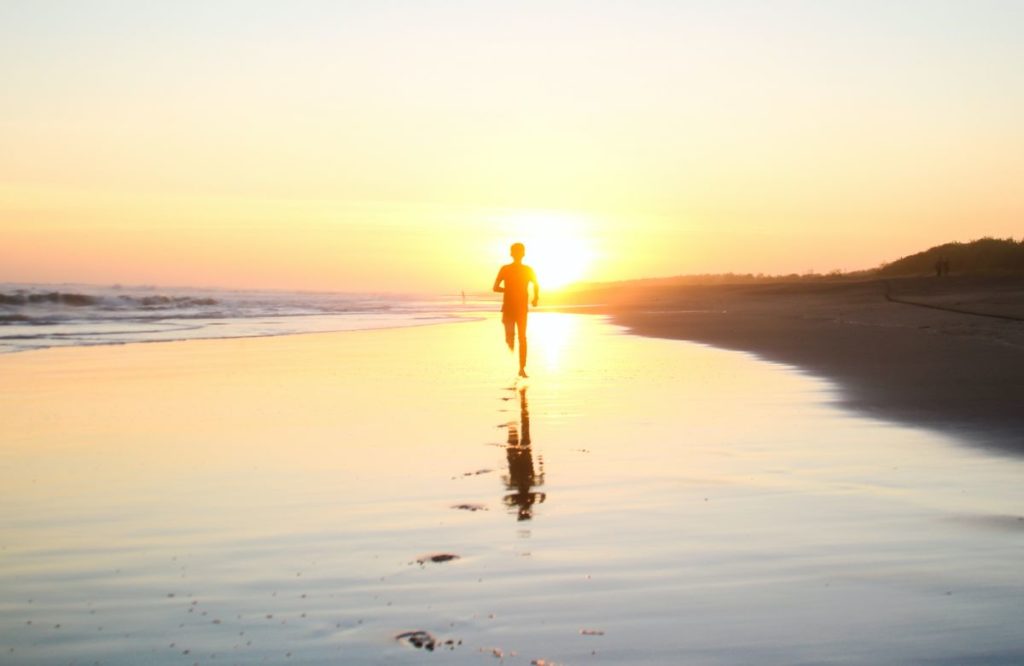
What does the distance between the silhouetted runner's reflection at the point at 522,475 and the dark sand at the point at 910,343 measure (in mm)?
4070

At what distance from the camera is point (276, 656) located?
3885mm

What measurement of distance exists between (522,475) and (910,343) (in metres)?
14.6

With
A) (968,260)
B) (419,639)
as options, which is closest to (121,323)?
(419,639)

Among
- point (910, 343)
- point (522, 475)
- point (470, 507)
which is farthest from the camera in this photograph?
point (910, 343)

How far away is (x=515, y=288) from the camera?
17.3 meters

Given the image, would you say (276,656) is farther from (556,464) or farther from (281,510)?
(556,464)

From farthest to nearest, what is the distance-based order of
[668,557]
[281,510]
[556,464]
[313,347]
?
[313,347] < [556,464] < [281,510] < [668,557]

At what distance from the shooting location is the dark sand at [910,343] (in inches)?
435

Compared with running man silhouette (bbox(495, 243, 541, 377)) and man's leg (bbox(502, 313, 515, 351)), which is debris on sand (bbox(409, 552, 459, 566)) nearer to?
running man silhouette (bbox(495, 243, 541, 377))

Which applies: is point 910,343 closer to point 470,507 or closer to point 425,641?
point 470,507

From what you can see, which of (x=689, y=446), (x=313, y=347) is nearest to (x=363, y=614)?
(x=689, y=446)

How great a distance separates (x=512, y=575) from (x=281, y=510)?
85.7 inches

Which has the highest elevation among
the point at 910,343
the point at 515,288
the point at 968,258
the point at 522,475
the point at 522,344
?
the point at 968,258

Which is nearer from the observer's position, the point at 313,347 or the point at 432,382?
the point at 432,382
